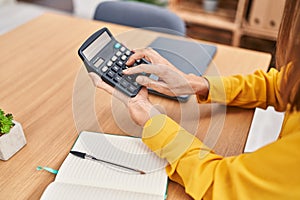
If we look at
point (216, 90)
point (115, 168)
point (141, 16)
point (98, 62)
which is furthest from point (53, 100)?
point (141, 16)

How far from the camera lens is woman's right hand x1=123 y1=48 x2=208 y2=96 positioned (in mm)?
784

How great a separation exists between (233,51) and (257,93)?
0.32m

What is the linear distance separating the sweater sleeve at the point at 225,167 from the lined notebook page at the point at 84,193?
0.25ft

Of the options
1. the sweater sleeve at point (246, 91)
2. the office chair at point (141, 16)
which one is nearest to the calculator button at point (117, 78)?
the sweater sleeve at point (246, 91)

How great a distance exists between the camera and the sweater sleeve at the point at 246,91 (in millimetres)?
843

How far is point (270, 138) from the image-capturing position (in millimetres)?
871

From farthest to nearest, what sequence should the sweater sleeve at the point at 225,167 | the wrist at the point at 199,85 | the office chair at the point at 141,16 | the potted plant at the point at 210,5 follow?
the potted plant at the point at 210,5 → the office chair at the point at 141,16 → the wrist at the point at 199,85 → the sweater sleeve at the point at 225,167

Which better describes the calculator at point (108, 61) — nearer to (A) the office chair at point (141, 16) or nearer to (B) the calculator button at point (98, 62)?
(B) the calculator button at point (98, 62)

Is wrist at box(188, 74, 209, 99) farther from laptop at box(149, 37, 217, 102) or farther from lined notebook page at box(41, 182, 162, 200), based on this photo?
lined notebook page at box(41, 182, 162, 200)

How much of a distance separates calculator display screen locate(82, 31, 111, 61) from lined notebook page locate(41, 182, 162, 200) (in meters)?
0.27

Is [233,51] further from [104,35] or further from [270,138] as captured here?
[104,35]

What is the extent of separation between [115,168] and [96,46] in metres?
0.28

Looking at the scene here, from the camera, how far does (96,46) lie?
77 centimetres

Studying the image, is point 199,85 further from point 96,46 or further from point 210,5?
point 210,5
